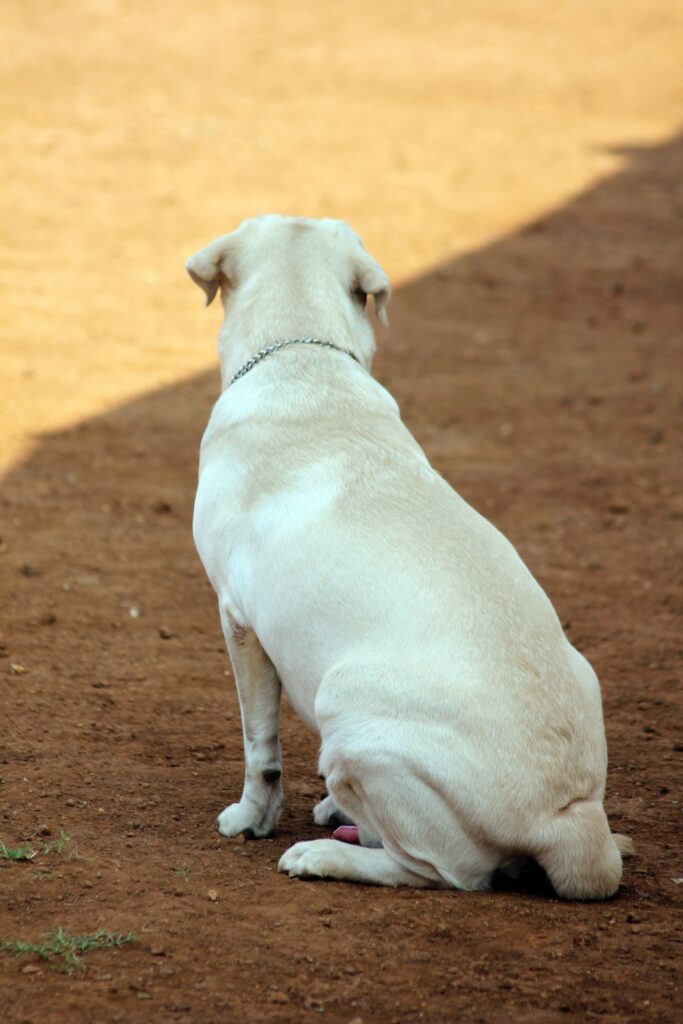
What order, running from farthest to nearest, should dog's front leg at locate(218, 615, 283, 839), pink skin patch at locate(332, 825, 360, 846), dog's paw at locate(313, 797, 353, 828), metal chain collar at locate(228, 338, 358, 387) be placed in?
metal chain collar at locate(228, 338, 358, 387)
dog's paw at locate(313, 797, 353, 828)
dog's front leg at locate(218, 615, 283, 839)
pink skin patch at locate(332, 825, 360, 846)

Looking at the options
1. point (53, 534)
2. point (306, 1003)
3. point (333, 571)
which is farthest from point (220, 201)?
point (306, 1003)

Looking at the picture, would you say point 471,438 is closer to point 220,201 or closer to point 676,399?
point 676,399

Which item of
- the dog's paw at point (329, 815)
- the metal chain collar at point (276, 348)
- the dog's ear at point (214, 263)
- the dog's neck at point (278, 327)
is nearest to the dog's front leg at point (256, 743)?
the dog's paw at point (329, 815)

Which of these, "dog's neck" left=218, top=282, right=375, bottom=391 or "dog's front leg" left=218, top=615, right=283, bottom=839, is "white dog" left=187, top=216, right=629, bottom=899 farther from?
"dog's neck" left=218, top=282, right=375, bottom=391

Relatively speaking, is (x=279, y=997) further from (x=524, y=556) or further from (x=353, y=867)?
(x=524, y=556)

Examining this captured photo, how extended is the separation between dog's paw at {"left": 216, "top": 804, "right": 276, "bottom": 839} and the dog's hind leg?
410 millimetres

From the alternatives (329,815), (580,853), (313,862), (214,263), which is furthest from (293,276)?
(580,853)

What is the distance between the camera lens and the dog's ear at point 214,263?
5.23 metres

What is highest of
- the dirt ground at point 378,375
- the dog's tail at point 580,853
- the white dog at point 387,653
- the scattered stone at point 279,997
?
the white dog at point 387,653

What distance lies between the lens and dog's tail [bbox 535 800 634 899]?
13.0ft

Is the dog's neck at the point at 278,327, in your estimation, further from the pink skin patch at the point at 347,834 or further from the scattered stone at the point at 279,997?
the scattered stone at the point at 279,997

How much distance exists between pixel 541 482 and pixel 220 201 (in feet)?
19.1

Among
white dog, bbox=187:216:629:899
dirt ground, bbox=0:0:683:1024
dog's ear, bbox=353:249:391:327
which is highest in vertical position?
dog's ear, bbox=353:249:391:327

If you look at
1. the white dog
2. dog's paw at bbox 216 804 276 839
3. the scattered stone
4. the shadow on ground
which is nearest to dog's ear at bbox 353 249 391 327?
the white dog
